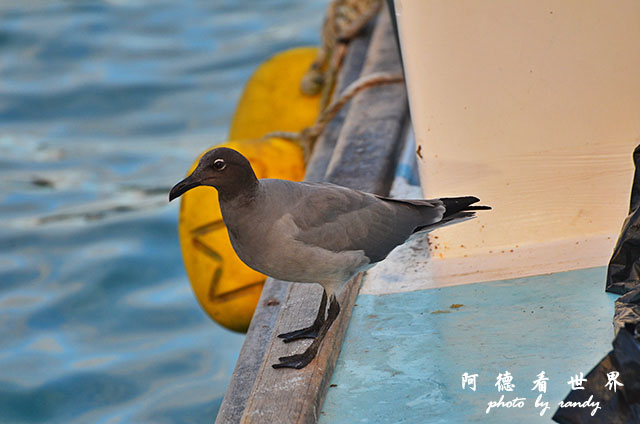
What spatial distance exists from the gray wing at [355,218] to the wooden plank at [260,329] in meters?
0.50

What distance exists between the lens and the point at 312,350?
7.64 feet

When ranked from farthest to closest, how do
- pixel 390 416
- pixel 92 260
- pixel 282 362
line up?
pixel 92 260, pixel 282 362, pixel 390 416

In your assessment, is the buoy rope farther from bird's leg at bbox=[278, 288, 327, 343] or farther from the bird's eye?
the bird's eye

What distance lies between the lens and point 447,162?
9.30 feet

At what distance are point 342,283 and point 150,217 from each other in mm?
3737

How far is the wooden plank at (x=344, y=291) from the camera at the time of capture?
218 cm

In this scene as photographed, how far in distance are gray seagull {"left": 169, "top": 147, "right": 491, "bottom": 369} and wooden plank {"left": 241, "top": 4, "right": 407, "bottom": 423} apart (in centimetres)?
5

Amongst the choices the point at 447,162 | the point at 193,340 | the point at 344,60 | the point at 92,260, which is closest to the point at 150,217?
the point at 92,260

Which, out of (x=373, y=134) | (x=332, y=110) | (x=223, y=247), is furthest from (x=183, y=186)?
(x=332, y=110)

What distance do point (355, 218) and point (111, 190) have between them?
13.9 ft

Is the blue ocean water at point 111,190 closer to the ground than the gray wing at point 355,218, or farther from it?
closer to the ground

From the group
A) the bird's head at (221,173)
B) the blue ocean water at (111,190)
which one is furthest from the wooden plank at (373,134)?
the blue ocean water at (111,190)

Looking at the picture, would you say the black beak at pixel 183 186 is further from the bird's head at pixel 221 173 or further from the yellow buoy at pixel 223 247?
the yellow buoy at pixel 223 247

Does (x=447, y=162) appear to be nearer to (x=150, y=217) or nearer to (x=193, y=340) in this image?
(x=193, y=340)
